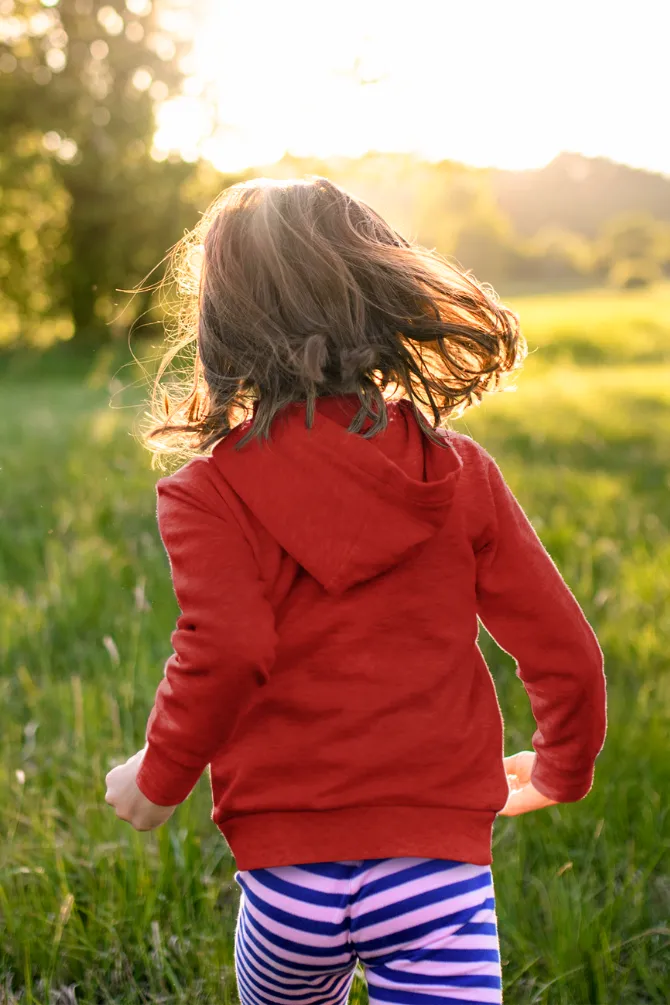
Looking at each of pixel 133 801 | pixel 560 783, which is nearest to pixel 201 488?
pixel 133 801

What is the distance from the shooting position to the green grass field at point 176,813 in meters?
1.88

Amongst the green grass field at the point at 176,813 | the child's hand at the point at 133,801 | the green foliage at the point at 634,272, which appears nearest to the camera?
the child's hand at the point at 133,801

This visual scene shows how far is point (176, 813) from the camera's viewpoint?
2375 millimetres

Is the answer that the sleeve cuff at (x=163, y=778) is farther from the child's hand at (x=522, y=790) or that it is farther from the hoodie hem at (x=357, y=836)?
the child's hand at (x=522, y=790)

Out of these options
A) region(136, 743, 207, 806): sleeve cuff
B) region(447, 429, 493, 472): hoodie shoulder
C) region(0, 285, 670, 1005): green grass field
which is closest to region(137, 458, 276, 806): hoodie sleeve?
region(136, 743, 207, 806): sleeve cuff

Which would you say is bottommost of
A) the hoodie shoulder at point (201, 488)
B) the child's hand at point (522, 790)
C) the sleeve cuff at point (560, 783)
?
the child's hand at point (522, 790)

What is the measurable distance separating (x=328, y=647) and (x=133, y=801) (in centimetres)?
35

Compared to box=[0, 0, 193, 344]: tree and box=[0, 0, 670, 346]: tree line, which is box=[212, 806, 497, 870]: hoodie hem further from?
box=[0, 0, 193, 344]: tree

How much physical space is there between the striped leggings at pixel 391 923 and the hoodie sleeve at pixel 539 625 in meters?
0.26

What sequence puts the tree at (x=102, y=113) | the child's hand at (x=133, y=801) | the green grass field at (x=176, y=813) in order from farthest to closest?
the tree at (x=102, y=113)
the green grass field at (x=176, y=813)
the child's hand at (x=133, y=801)

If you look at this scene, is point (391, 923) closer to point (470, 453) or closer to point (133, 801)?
point (133, 801)

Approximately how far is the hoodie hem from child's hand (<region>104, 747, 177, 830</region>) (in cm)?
13

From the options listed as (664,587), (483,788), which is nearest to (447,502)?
(483,788)

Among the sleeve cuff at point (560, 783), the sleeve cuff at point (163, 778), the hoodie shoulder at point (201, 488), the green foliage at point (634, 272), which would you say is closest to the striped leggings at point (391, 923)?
the sleeve cuff at point (163, 778)
